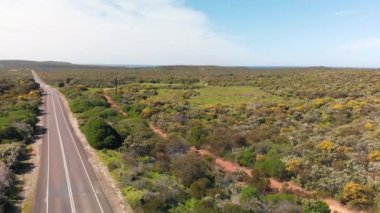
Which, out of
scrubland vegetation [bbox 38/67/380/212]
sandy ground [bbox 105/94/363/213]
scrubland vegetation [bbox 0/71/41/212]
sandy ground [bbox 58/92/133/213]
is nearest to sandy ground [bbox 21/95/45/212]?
scrubland vegetation [bbox 0/71/41/212]

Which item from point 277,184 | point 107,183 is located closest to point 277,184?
point 277,184

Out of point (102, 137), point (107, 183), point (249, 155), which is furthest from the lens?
point (102, 137)

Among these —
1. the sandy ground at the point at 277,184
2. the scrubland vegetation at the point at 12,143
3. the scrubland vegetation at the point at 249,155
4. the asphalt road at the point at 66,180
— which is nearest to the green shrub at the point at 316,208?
the scrubland vegetation at the point at 249,155

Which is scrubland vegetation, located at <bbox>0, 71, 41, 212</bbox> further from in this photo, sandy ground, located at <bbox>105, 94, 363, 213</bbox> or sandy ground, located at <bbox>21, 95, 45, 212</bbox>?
sandy ground, located at <bbox>105, 94, 363, 213</bbox>

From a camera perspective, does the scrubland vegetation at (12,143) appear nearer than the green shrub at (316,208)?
No

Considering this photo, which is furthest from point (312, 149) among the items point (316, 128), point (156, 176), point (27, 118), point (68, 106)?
point (68, 106)

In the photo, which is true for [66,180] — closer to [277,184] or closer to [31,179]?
[31,179]

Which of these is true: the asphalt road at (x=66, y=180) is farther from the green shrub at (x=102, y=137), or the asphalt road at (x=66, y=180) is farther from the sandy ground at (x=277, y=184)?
the sandy ground at (x=277, y=184)
